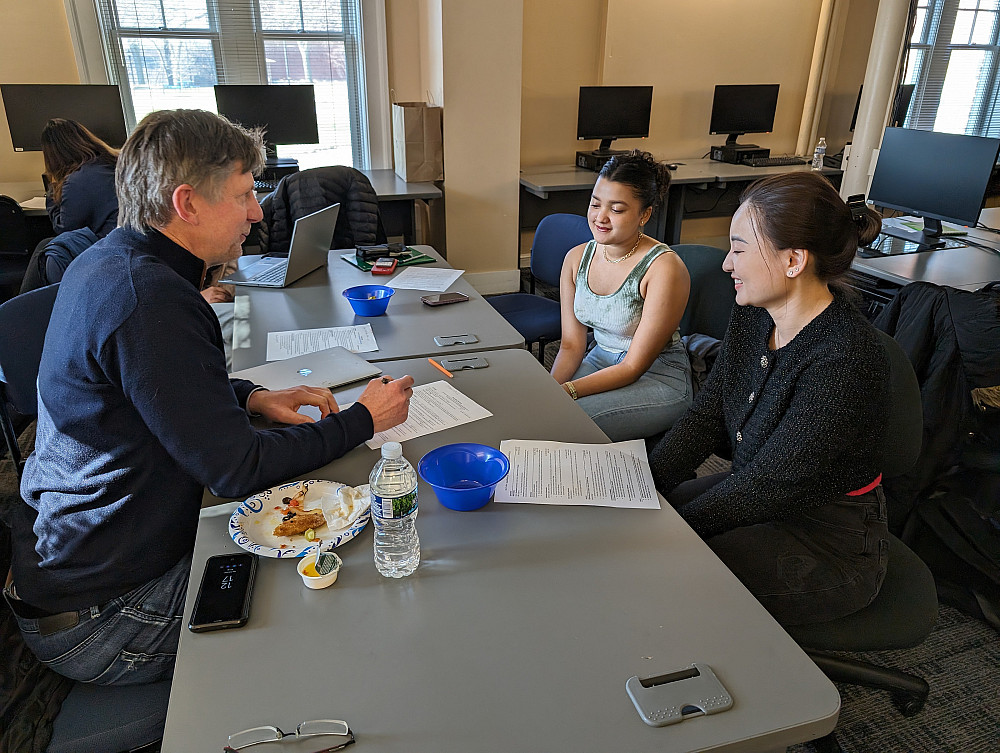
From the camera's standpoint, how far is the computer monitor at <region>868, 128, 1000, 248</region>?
291 centimetres

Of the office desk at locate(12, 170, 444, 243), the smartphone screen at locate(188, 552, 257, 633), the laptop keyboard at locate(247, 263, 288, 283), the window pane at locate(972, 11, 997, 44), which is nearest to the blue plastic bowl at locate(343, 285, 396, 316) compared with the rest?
the laptop keyboard at locate(247, 263, 288, 283)

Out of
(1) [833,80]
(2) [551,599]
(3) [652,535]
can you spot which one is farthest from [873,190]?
(2) [551,599]

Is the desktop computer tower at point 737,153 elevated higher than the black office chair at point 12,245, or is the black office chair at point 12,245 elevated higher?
the desktop computer tower at point 737,153

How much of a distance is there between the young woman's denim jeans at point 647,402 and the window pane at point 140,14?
3767 mm

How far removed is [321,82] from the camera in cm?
444

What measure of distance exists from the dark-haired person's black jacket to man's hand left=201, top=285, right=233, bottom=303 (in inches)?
37.8

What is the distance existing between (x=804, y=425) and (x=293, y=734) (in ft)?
3.30

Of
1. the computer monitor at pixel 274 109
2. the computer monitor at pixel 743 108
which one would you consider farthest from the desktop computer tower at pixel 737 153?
the computer monitor at pixel 274 109

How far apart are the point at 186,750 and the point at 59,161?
316cm

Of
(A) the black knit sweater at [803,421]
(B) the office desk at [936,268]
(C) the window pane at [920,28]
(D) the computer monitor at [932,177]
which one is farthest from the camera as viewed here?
(C) the window pane at [920,28]

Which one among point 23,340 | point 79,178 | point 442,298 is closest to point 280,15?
point 79,178

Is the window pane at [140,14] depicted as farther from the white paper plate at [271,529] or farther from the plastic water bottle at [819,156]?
the plastic water bottle at [819,156]

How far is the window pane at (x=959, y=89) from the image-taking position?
600 centimetres

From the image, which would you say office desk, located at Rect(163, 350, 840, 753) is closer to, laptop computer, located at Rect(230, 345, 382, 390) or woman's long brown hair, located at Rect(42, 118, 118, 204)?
laptop computer, located at Rect(230, 345, 382, 390)
